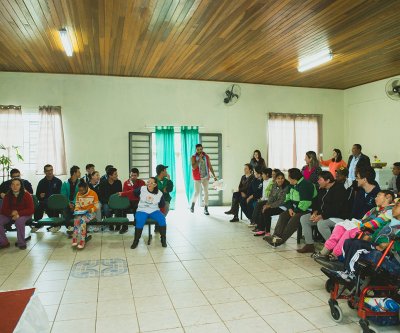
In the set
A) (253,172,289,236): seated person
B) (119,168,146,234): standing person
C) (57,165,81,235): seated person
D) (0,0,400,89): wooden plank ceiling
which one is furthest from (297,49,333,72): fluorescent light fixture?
(57,165,81,235): seated person

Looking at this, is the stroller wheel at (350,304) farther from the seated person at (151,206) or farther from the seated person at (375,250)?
the seated person at (151,206)

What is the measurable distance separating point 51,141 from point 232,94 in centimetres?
431

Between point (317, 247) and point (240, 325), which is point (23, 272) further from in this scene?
point (317, 247)

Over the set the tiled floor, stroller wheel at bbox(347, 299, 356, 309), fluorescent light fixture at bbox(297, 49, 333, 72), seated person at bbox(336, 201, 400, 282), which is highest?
fluorescent light fixture at bbox(297, 49, 333, 72)

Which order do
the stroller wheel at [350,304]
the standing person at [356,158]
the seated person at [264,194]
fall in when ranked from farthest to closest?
the standing person at [356,158] → the seated person at [264,194] → the stroller wheel at [350,304]

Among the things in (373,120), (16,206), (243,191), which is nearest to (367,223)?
(243,191)

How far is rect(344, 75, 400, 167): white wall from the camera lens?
26.2 feet

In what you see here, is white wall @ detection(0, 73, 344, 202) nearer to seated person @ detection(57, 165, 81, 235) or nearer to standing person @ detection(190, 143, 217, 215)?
standing person @ detection(190, 143, 217, 215)

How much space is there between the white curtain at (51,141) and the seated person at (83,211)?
8.78 feet

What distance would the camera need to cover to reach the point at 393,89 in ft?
25.3

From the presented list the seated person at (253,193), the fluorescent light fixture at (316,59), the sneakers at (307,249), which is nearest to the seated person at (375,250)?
the sneakers at (307,249)

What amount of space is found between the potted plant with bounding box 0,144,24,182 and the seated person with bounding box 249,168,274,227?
4.74 meters

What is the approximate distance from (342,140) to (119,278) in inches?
304

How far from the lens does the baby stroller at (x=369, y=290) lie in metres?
2.49
